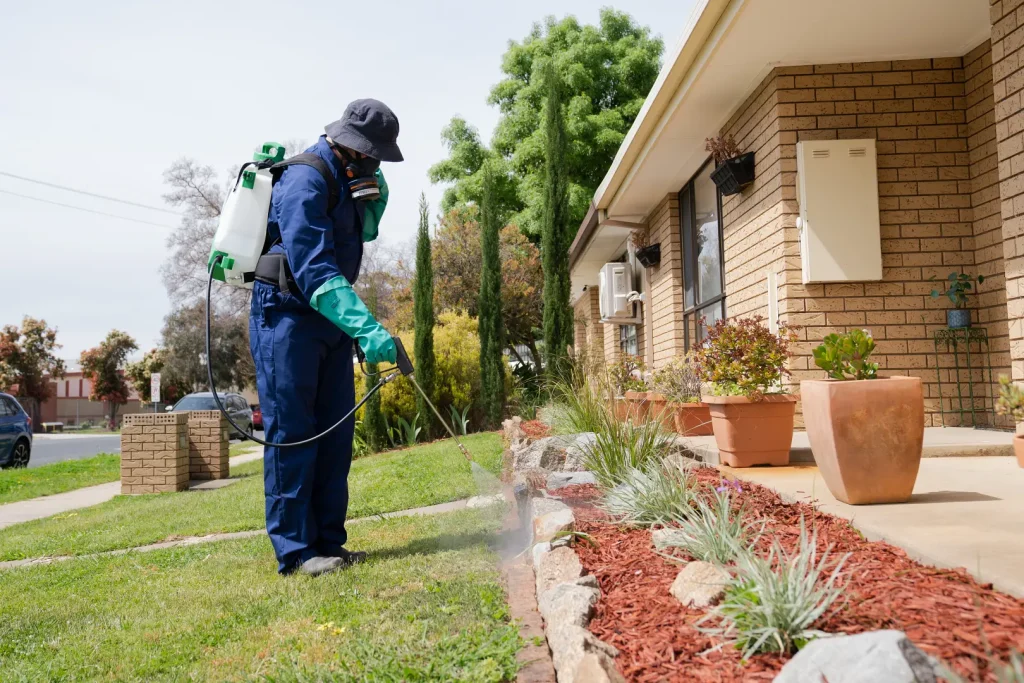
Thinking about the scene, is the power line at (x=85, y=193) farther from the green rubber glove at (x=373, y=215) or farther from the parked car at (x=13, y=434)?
the green rubber glove at (x=373, y=215)

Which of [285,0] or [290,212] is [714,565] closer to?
[290,212]

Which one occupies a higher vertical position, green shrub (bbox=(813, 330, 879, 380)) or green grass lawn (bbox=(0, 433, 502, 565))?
green shrub (bbox=(813, 330, 879, 380))

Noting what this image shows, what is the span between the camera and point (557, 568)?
277cm

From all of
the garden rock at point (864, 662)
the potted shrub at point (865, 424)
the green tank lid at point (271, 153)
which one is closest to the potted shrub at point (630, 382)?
the potted shrub at point (865, 424)

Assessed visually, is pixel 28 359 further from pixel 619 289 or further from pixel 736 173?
pixel 736 173

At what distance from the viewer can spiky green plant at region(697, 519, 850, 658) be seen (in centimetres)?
179

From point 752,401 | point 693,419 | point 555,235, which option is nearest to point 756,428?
point 752,401

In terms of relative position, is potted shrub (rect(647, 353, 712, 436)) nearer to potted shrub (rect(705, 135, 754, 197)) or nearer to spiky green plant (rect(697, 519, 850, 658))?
potted shrub (rect(705, 135, 754, 197))

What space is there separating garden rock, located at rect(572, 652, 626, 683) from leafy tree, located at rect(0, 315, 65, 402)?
43.7 meters

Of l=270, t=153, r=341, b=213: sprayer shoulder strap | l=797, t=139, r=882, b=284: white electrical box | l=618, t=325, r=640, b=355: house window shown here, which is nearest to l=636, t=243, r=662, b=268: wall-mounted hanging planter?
l=618, t=325, r=640, b=355: house window

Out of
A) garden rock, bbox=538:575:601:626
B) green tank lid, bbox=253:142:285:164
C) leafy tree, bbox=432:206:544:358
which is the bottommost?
garden rock, bbox=538:575:601:626

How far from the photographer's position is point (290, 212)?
3590 millimetres

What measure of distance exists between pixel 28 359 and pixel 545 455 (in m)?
42.3

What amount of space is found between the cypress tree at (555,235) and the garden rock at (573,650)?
9.39 metres
